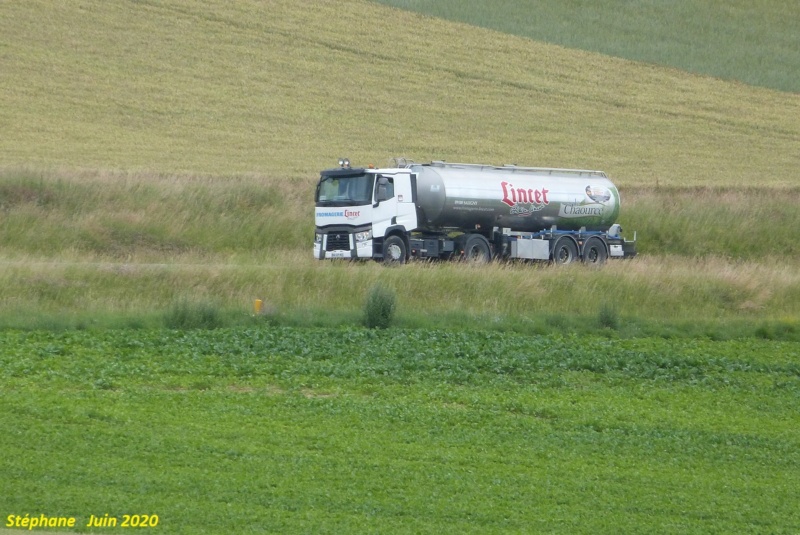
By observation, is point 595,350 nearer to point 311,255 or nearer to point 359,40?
point 311,255

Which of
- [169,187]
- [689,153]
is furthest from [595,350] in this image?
[689,153]

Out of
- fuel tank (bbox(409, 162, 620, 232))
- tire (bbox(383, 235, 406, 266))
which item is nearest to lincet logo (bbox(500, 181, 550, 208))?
fuel tank (bbox(409, 162, 620, 232))

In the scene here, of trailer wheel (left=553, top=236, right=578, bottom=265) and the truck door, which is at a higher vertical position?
the truck door

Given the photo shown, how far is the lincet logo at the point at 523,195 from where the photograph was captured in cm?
2889

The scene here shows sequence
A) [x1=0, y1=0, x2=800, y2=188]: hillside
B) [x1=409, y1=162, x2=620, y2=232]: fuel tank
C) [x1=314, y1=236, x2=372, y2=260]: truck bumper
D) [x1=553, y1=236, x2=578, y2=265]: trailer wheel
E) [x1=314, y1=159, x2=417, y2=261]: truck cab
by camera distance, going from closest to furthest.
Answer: [x1=314, y1=236, x2=372, y2=260]: truck bumper < [x1=314, y1=159, x2=417, y2=261]: truck cab < [x1=409, y1=162, x2=620, y2=232]: fuel tank < [x1=553, y1=236, x2=578, y2=265]: trailer wheel < [x1=0, y1=0, x2=800, y2=188]: hillside

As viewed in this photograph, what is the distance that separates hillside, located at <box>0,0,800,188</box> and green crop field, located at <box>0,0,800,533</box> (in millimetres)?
188

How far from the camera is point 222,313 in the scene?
734 inches

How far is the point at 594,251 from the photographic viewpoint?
102 feet

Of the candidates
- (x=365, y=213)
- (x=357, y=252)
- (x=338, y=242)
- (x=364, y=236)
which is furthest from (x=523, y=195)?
(x=338, y=242)

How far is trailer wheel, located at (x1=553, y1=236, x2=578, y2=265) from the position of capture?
29.9 metres

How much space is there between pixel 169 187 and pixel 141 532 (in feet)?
74.9

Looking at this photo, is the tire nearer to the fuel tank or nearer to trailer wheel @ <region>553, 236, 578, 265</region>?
the fuel tank

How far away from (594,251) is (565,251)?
3.81 feet

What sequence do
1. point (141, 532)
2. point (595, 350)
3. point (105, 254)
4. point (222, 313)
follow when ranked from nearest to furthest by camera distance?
point (141, 532), point (595, 350), point (222, 313), point (105, 254)
